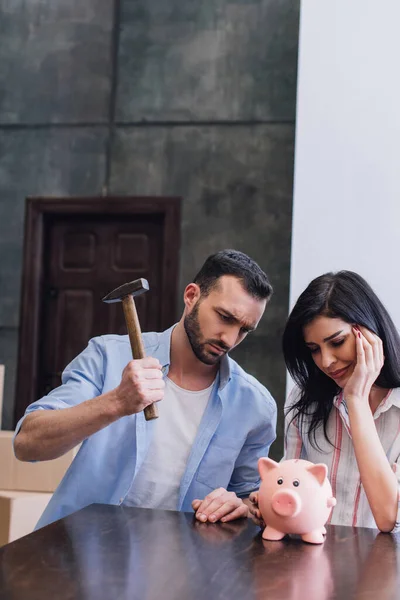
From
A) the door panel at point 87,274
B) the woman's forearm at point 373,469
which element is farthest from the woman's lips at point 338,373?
the door panel at point 87,274

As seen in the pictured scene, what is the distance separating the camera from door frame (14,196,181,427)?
169 inches

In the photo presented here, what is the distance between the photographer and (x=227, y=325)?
1.76m

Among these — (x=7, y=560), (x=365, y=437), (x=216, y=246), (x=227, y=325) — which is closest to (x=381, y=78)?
(x=216, y=246)

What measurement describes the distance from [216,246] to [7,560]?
11.0 ft

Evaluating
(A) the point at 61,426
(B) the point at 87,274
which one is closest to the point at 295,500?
(A) the point at 61,426

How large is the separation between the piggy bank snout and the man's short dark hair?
2.08ft

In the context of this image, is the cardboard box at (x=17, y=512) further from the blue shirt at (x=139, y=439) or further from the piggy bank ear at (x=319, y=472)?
the piggy bank ear at (x=319, y=472)

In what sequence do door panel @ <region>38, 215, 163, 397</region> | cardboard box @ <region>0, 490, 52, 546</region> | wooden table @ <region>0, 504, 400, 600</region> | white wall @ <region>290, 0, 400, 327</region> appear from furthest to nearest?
door panel @ <region>38, 215, 163, 397</region>, white wall @ <region>290, 0, 400, 327</region>, cardboard box @ <region>0, 490, 52, 546</region>, wooden table @ <region>0, 504, 400, 600</region>

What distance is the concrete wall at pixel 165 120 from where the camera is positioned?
13.9 ft

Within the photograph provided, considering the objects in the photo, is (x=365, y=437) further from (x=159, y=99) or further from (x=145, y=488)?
(x=159, y=99)

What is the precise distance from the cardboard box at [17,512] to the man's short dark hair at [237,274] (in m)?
1.41

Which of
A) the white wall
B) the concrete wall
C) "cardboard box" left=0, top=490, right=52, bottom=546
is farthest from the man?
the concrete wall

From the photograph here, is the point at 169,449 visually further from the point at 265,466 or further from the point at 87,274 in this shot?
the point at 87,274

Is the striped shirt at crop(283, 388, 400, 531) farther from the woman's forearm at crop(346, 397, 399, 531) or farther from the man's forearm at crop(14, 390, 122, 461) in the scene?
the man's forearm at crop(14, 390, 122, 461)
